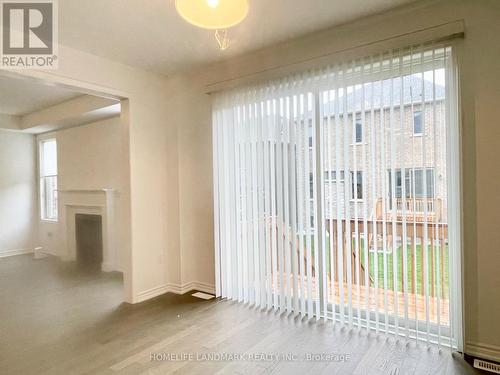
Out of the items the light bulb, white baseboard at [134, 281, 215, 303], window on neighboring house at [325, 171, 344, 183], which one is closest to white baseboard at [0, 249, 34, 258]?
white baseboard at [134, 281, 215, 303]

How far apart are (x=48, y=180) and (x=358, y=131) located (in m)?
6.51

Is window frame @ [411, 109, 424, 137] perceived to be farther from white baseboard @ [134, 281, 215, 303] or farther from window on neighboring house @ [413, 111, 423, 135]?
white baseboard @ [134, 281, 215, 303]

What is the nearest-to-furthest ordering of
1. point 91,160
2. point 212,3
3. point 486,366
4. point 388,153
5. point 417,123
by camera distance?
1. point 212,3
2. point 486,366
3. point 417,123
4. point 388,153
5. point 91,160

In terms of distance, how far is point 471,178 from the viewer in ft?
7.18

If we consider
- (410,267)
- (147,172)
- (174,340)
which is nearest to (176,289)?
(174,340)

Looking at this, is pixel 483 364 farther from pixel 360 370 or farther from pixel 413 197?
pixel 413 197

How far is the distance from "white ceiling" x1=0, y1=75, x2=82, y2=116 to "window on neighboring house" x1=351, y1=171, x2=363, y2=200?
3.67m

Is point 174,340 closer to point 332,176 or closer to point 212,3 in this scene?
point 332,176

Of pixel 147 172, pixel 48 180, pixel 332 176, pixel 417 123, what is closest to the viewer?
pixel 417 123

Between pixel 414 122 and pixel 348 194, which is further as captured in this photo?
pixel 348 194

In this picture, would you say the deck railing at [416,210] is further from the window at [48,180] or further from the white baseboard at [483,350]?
the window at [48,180]

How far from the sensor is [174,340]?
2564mm

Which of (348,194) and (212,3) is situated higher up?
(212,3)

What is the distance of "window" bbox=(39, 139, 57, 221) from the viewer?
253 inches
